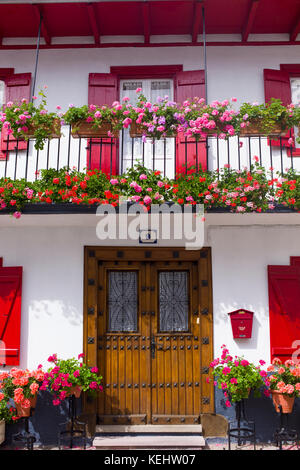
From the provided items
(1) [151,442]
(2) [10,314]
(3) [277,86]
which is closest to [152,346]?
(1) [151,442]

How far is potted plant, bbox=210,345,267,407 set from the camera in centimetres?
646

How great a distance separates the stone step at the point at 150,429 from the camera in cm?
693

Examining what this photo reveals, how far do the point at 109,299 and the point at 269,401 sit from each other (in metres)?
2.90

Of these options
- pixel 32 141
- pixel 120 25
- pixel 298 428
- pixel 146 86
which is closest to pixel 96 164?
pixel 32 141

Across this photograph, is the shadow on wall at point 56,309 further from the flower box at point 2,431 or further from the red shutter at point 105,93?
Result: the red shutter at point 105,93

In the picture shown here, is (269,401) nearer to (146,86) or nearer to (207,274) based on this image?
(207,274)

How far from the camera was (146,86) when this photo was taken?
830 centimetres

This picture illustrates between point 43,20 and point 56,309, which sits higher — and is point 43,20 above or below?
above

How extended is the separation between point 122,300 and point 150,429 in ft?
6.55

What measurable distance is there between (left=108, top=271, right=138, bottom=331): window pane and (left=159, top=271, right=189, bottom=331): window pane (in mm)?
439

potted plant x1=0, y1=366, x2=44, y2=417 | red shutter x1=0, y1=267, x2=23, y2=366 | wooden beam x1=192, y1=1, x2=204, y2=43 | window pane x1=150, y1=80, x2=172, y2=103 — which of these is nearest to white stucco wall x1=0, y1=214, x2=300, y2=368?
red shutter x1=0, y1=267, x2=23, y2=366

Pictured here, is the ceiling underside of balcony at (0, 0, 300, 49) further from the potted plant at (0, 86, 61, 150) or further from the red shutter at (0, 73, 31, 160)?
the potted plant at (0, 86, 61, 150)

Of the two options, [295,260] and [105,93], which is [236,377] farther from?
[105,93]

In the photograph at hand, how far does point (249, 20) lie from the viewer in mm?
7902
